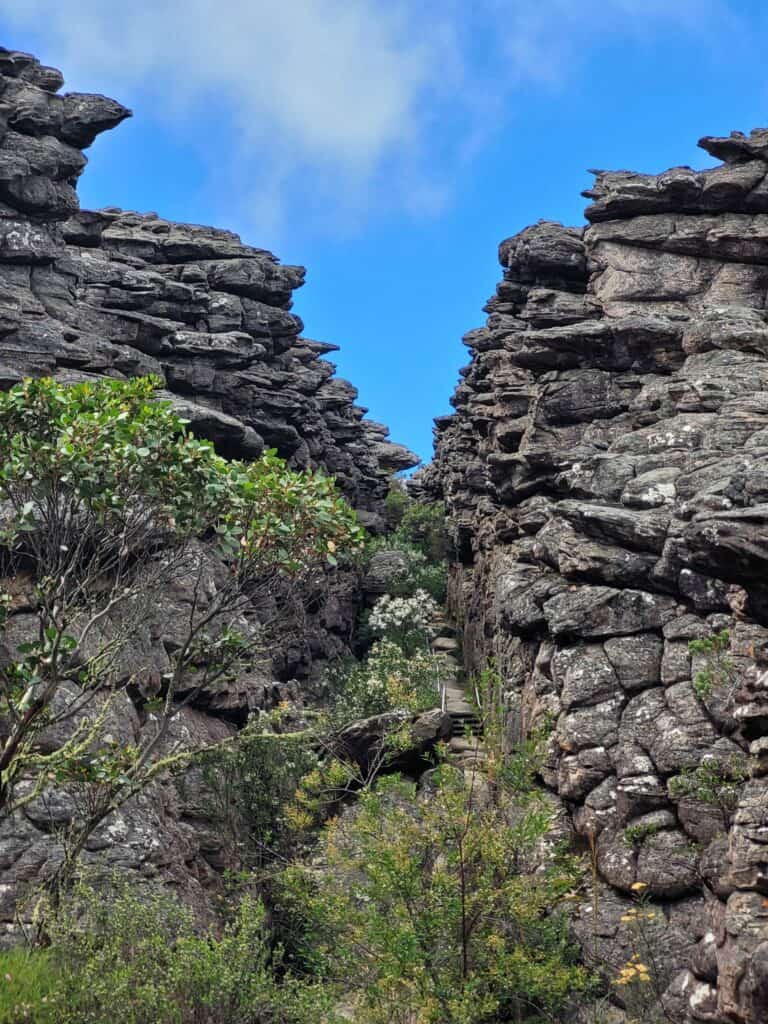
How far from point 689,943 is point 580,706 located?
628 cm

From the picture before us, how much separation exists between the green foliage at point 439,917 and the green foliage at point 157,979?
3.65ft

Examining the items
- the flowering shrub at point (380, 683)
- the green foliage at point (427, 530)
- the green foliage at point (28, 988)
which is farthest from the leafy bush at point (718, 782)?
the green foliage at point (427, 530)

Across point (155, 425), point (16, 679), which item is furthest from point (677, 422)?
point (16, 679)

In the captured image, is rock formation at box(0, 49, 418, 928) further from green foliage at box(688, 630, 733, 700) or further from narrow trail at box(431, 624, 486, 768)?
green foliage at box(688, 630, 733, 700)

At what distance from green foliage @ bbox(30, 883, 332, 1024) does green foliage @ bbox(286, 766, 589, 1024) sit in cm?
111

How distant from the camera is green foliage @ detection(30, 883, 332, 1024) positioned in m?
15.5

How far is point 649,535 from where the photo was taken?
27.1 metres

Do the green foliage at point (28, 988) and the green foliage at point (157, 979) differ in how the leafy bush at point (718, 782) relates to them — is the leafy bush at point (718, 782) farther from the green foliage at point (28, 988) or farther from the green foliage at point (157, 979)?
the green foliage at point (28, 988)

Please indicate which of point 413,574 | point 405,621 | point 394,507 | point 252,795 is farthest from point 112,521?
point 394,507

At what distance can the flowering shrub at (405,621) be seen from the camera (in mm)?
51062

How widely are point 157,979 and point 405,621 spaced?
35.9m

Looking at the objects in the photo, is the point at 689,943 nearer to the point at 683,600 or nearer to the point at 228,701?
the point at 683,600

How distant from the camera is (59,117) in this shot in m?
45.4

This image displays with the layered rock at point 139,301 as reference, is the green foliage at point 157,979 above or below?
below
